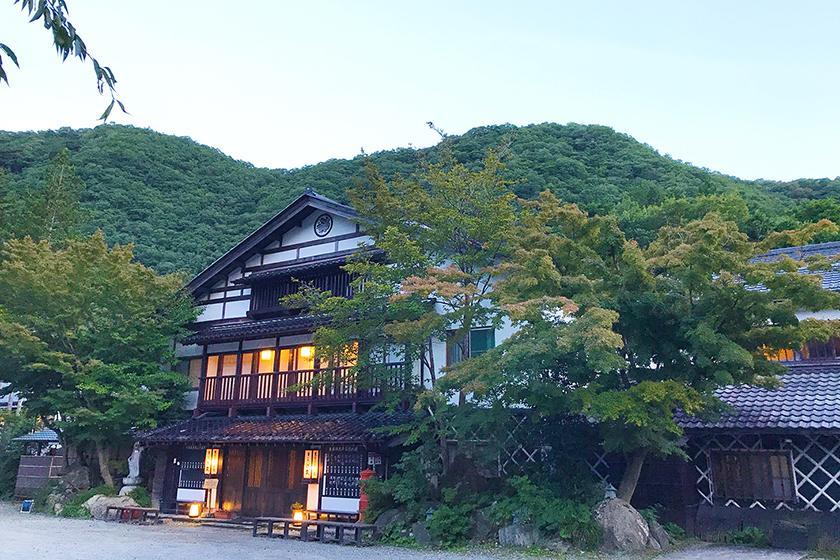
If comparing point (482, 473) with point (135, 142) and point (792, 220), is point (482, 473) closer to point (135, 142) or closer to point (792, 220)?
point (792, 220)

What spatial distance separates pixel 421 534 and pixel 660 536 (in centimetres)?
498

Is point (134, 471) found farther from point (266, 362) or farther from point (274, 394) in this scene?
point (274, 394)

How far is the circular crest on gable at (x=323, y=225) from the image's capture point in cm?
2164

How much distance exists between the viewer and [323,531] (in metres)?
15.5

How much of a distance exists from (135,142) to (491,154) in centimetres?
5501

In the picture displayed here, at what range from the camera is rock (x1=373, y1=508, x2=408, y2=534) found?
49.3 ft

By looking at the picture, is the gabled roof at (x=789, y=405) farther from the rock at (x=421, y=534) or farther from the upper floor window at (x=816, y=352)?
the rock at (x=421, y=534)

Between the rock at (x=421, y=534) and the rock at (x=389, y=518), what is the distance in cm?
44

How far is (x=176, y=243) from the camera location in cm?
5044

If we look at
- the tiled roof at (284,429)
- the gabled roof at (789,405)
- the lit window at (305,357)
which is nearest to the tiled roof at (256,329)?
the lit window at (305,357)

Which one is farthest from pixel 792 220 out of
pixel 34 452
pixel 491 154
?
pixel 34 452

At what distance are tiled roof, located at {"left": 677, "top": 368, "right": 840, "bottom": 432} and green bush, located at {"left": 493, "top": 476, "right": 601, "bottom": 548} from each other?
3.11 metres

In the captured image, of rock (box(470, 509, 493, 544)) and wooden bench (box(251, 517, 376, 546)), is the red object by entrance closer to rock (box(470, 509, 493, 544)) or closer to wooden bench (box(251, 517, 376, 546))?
wooden bench (box(251, 517, 376, 546))

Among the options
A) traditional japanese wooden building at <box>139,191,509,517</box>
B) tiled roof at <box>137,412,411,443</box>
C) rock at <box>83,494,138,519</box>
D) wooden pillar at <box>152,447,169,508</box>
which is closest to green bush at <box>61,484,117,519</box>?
rock at <box>83,494,138,519</box>
